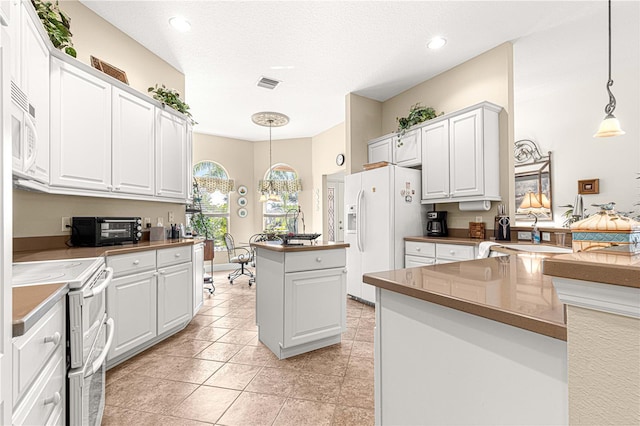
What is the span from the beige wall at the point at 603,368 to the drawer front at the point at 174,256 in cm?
280

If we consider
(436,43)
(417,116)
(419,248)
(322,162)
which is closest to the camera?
(436,43)

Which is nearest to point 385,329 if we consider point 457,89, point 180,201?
point 180,201

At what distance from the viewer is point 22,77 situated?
1.69 metres

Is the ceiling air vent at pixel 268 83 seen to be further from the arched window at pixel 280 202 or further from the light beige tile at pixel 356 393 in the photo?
the light beige tile at pixel 356 393

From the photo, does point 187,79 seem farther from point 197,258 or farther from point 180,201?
point 197,258

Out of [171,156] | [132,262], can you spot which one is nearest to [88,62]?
[171,156]

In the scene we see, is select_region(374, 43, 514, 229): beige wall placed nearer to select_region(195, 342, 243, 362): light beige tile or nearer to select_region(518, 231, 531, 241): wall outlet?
select_region(518, 231, 531, 241): wall outlet

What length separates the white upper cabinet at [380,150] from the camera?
4.32m

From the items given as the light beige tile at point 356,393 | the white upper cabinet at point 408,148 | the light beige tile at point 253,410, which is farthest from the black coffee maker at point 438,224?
the light beige tile at point 253,410

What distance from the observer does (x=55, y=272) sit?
1446 millimetres

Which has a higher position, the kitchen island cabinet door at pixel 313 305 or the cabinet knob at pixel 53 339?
the cabinet knob at pixel 53 339

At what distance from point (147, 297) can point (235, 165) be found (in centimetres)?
485

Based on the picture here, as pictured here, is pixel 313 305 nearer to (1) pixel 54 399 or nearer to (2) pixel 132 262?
(2) pixel 132 262

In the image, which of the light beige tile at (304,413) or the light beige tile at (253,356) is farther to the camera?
the light beige tile at (253,356)
